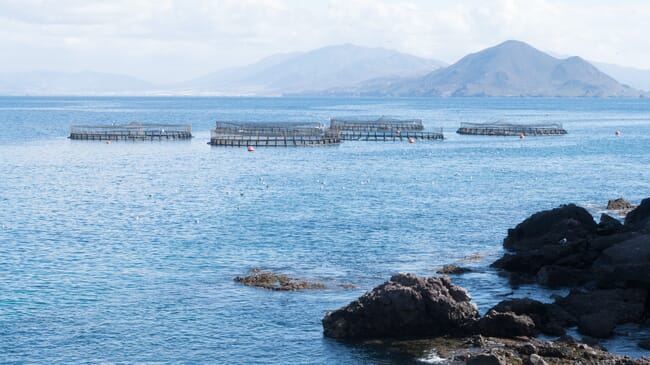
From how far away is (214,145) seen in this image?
13200 centimetres

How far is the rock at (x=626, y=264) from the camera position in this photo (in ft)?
121

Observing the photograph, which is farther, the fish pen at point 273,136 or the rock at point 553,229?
the fish pen at point 273,136

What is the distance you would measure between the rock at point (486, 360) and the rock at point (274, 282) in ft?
46.6

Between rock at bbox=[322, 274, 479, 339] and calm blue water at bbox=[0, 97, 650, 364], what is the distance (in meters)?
1.15

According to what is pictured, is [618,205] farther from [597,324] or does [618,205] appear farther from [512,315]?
[512,315]

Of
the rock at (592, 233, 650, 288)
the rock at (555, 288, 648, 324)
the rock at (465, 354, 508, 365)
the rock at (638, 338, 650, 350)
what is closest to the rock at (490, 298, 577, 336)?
the rock at (555, 288, 648, 324)

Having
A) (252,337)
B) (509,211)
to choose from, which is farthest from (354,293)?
(509,211)

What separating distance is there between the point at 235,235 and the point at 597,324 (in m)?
28.3

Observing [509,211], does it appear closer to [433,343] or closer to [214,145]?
[433,343]

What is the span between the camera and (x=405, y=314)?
33812 millimetres

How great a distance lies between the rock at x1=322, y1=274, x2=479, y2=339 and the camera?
111 feet

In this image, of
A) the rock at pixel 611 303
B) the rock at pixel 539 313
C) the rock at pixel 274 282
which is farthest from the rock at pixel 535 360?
the rock at pixel 274 282

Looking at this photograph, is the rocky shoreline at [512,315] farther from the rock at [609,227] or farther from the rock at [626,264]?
the rock at [609,227]

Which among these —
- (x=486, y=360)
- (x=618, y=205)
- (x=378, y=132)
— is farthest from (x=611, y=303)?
(x=378, y=132)
